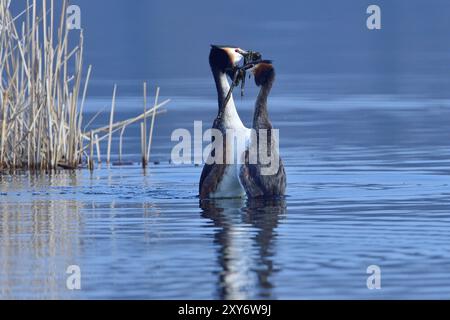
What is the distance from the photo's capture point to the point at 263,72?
16.3 m

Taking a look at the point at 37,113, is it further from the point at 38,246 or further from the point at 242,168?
the point at 38,246

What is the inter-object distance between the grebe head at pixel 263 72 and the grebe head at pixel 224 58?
207 millimetres

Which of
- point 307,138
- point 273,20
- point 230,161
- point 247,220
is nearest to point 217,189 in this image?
point 230,161

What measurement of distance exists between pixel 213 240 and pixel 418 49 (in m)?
32.6

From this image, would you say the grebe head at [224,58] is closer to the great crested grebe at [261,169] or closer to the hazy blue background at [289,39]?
the great crested grebe at [261,169]

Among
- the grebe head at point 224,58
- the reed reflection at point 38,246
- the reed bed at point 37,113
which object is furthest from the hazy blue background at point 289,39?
the reed reflection at point 38,246

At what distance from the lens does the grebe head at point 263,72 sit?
16.2m

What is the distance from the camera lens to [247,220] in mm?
14367

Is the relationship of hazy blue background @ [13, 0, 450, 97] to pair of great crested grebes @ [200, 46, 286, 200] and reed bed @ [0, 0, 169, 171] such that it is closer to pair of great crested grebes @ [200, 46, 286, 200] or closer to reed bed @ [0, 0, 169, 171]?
reed bed @ [0, 0, 169, 171]

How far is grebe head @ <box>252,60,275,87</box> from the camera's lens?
16234mm

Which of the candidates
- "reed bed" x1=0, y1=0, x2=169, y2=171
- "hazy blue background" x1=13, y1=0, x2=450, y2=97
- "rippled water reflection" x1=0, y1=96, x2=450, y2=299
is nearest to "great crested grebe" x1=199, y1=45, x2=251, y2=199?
"rippled water reflection" x1=0, y1=96, x2=450, y2=299

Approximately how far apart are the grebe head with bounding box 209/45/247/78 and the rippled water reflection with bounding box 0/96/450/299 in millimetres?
1330

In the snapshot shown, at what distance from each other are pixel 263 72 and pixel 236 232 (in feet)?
10.2

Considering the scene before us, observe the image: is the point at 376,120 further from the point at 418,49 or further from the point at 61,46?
the point at 418,49
